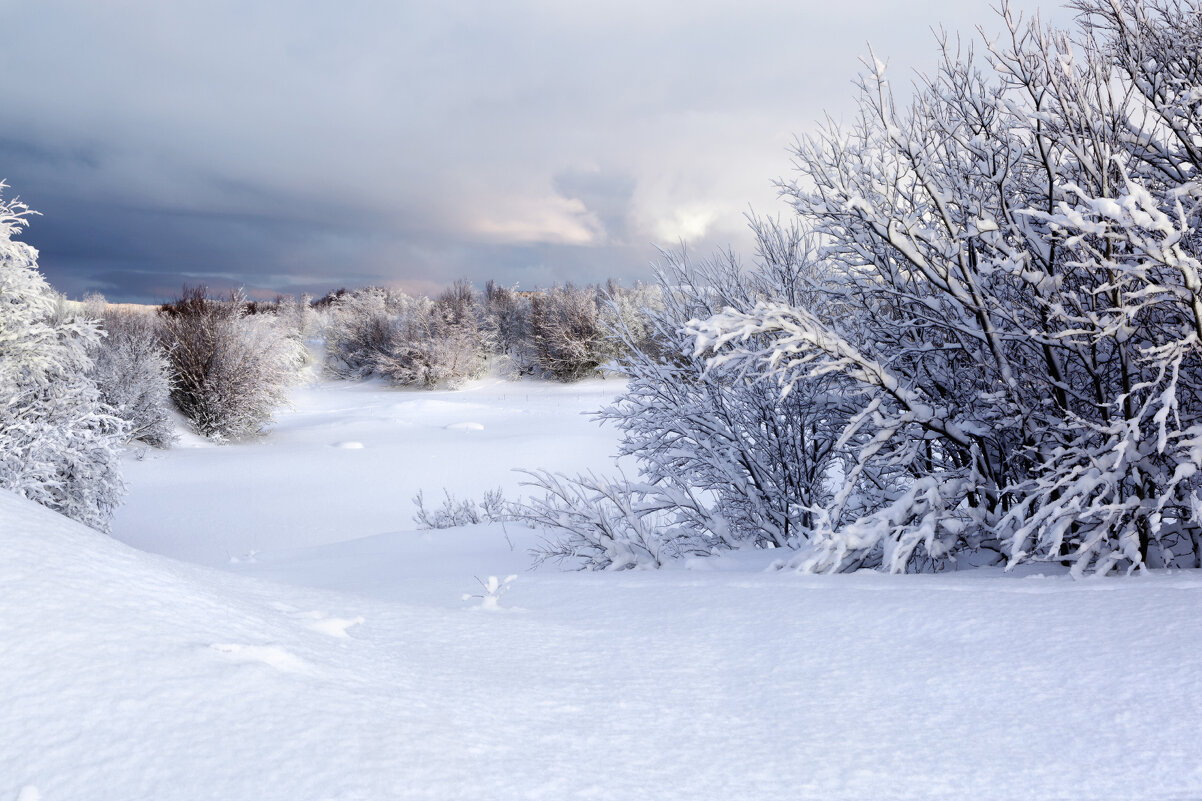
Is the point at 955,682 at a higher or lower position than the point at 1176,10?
lower

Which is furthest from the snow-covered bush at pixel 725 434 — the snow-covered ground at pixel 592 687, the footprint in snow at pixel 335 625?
the footprint in snow at pixel 335 625

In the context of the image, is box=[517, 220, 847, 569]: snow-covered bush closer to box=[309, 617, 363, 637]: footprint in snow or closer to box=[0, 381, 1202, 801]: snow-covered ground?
box=[0, 381, 1202, 801]: snow-covered ground

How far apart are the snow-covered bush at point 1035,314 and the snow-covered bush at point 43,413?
8.64 m

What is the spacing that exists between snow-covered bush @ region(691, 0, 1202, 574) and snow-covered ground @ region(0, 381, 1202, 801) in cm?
44

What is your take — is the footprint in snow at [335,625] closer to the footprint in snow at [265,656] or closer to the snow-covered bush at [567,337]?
the footprint in snow at [265,656]

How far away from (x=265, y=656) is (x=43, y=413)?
375 inches

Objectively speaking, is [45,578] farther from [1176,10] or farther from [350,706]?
[1176,10]

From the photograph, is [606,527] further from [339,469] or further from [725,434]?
[339,469]

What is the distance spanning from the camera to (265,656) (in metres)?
1.61

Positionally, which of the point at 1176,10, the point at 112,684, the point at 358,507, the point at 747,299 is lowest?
the point at 358,507

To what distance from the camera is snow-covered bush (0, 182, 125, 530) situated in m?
8.43

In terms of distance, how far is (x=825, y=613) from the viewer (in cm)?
233

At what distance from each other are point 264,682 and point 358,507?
10330 mm

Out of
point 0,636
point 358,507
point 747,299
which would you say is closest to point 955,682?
point 0,636
